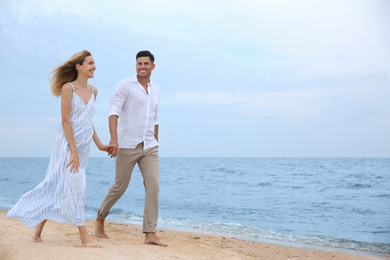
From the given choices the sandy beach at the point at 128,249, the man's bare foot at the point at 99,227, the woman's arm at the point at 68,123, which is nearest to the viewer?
the sandy beach at the point at 128,249

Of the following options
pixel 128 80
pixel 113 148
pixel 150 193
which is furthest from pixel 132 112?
pixel 150 193

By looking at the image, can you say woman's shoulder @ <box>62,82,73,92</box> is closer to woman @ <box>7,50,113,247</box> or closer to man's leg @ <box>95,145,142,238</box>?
woman @ <box>7,50,113,247</box>

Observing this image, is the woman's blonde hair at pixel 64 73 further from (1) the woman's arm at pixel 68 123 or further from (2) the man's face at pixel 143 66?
(2) the man's face at pixel 143 66

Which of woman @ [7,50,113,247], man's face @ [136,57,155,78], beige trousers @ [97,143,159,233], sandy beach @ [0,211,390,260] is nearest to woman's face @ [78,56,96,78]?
woman @ [7,50,113,247]

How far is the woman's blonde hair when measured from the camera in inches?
162

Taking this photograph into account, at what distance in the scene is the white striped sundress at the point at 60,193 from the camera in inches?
156

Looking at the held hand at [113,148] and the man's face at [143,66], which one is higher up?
the man's face at [143,66]

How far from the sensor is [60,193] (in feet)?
13.0

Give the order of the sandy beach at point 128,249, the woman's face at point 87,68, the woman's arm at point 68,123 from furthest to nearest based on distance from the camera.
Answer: the woman's face at point 87,68, the woman's arm at point 68,123, the sandy beach at point 128,249

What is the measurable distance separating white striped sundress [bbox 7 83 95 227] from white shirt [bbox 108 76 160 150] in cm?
55

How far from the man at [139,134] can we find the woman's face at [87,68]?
471 mm

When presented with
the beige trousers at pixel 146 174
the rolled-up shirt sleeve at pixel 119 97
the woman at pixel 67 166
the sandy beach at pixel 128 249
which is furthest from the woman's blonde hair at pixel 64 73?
the sandy beach at pixel 128 249

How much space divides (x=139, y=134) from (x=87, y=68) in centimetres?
93

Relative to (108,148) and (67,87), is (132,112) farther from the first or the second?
(67,87)
